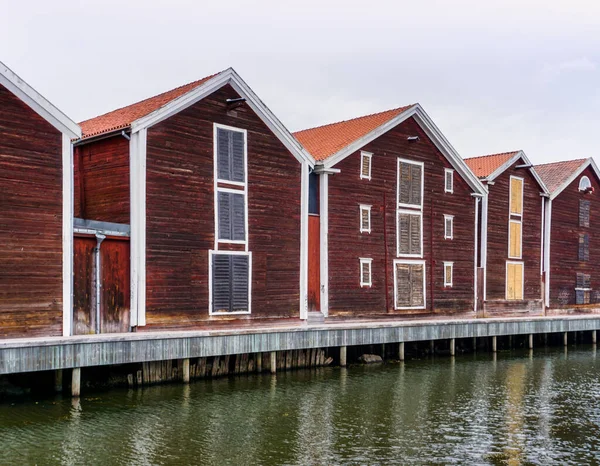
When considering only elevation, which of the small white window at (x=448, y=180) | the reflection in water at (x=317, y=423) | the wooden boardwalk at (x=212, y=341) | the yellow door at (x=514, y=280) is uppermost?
the small white window at (x=448, y=180)

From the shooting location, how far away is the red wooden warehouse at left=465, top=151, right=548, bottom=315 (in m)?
39.6

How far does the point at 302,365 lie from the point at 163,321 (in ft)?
18.6

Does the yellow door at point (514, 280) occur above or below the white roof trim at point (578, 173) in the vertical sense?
below

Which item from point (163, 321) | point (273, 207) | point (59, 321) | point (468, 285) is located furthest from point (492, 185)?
point (59, 321)

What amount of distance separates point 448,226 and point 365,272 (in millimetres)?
6124

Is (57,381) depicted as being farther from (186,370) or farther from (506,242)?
(506,242)

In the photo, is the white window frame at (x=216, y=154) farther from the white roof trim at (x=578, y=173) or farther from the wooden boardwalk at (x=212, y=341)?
the white roof trim at (x=578, y=173)

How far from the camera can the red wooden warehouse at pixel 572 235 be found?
43594mm

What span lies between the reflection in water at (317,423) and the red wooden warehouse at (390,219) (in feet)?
19.7

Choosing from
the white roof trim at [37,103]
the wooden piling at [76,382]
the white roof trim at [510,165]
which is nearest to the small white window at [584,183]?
the white roof trim at [510,165]

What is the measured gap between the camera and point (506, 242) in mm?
40656

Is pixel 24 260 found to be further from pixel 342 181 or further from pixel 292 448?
pixel 342 181

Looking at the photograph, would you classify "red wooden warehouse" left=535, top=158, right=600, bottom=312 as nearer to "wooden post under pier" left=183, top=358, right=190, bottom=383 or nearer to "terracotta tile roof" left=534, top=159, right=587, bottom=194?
"terracotta tile roof" left=534, top=159, right=587, bottom=194

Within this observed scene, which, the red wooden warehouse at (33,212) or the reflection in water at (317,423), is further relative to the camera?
the red wooden warehouse at (33,212)
